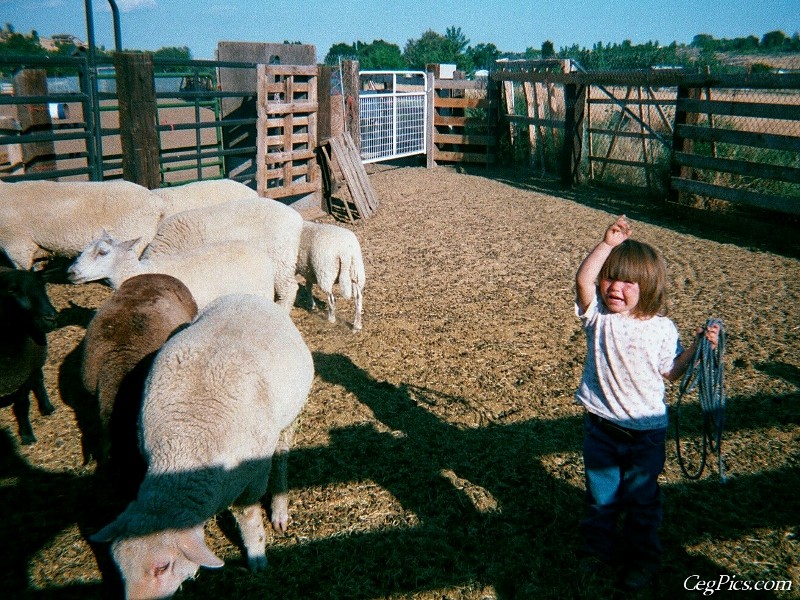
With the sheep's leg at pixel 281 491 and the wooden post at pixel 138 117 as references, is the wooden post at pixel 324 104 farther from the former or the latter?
the sheep's leg at pixel 281 491

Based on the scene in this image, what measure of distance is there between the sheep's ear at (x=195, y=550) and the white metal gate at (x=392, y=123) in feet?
43.1

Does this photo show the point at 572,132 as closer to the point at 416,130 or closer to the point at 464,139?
the point at 464,139

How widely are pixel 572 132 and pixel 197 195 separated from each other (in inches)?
362

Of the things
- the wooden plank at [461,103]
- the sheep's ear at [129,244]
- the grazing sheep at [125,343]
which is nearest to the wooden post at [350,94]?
the wooden plank at [461,103]

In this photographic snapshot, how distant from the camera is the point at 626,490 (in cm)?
291

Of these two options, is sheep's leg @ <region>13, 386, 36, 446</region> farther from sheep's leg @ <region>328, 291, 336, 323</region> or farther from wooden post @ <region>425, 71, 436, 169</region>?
wooden post @ <region>425, 71, 436, 169</region>

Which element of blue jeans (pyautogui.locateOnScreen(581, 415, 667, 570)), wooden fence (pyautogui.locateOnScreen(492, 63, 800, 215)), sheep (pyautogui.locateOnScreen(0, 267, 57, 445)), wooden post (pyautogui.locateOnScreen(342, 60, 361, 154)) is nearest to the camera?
blue jeans (pyautogui.locateOnScreen(581, 415, 667, 570))

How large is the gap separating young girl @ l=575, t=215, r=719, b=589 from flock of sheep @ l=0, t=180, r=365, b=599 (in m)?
1.57

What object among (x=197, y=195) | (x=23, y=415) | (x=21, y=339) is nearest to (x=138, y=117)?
(x=197, y=195)

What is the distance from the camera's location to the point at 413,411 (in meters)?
4.59

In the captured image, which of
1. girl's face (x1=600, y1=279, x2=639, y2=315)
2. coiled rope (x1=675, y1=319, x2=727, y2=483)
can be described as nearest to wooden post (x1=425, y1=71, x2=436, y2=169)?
girl's face (x1=600, y1=279, x2=639, y2=315)

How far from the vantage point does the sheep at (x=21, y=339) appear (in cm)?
404

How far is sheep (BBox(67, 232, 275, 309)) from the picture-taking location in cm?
465

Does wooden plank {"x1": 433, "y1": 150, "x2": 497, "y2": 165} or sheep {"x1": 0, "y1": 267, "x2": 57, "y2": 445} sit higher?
wooden plank {"x1": 433, "y1": 150, "x2": 497, "y2": 165}
